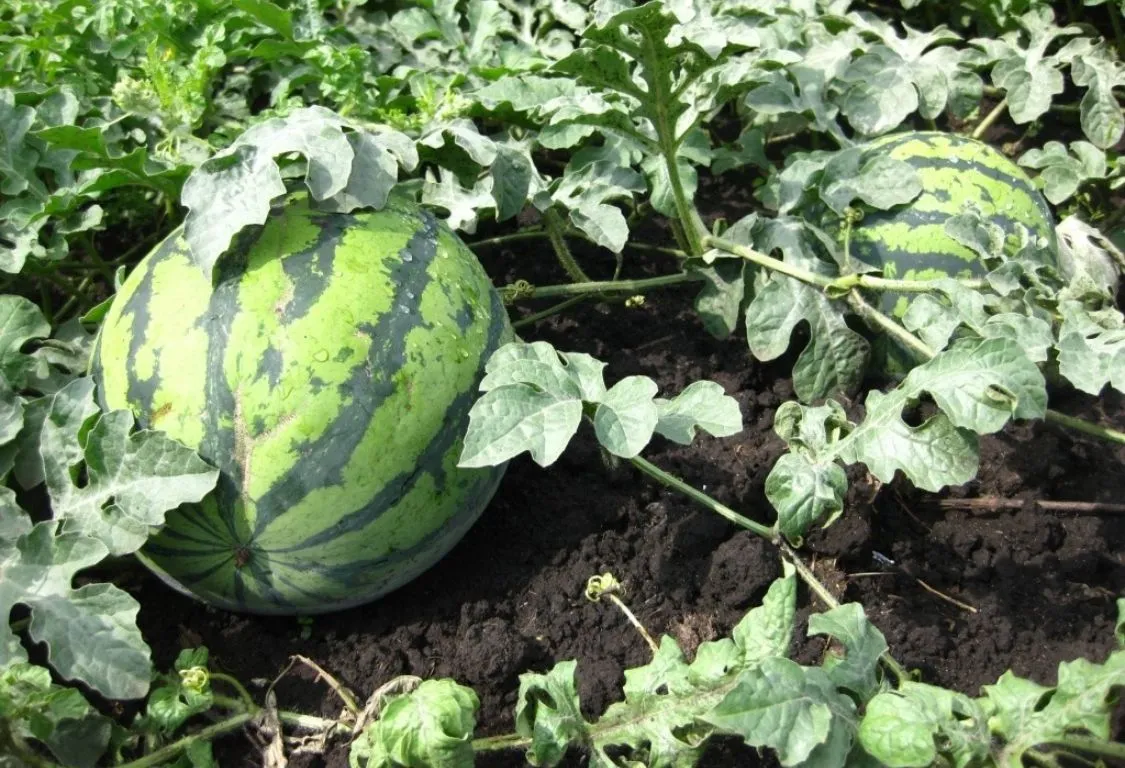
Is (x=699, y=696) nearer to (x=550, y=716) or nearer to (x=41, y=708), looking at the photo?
(x=550, y=716)

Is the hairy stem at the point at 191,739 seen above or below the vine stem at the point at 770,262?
below

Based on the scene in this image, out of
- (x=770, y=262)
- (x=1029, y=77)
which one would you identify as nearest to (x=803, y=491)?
(x=770, y=262)

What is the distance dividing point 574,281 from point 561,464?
0.56m

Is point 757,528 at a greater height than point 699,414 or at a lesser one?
lesser

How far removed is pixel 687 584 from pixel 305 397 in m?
0.92

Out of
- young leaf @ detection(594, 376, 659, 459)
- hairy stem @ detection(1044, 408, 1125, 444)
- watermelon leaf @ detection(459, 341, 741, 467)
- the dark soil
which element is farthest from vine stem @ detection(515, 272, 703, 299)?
hairy stem @ detection(1044, 408, 1125, 444)

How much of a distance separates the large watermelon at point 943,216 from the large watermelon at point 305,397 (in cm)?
110

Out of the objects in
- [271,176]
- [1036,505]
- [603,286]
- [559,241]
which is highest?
[271,176]

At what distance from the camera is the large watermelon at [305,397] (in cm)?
189

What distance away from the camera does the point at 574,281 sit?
2873mm

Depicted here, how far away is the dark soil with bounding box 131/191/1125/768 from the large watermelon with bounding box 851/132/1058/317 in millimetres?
447

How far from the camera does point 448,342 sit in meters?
2.03

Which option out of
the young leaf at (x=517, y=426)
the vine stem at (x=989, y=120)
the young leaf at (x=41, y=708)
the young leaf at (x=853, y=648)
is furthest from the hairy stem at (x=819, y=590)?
the vine stem at (x=989, y=120)

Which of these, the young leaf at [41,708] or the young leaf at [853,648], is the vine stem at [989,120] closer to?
the young leaf at [853,648]
